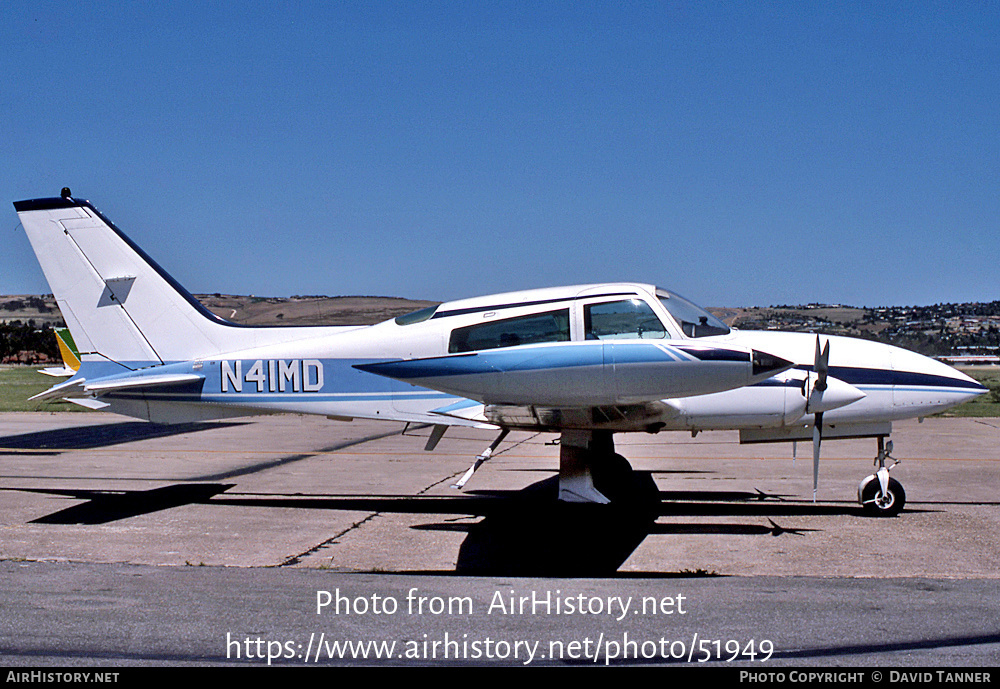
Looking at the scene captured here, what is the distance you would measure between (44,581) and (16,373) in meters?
55.3

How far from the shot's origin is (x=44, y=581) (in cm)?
697

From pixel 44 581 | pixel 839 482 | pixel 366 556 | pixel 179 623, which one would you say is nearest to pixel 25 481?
pixel 44 581

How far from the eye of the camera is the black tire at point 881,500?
9672 millimetres

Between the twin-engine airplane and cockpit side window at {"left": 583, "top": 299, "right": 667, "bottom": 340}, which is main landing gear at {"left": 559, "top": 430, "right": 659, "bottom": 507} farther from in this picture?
cockpit side window at {"left": 583, "top": 299, "right": 667, "bottom": 340}

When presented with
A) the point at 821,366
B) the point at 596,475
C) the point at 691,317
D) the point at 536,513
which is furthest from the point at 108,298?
the point at 821,366

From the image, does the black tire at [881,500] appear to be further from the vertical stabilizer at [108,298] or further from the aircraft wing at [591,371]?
the vertical stabilizer at [108,298]

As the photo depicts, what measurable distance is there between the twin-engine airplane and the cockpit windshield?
0.03 meters

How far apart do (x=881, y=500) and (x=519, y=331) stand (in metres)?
4.69

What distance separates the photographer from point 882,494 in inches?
381

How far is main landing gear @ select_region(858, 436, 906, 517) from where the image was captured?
9.67m

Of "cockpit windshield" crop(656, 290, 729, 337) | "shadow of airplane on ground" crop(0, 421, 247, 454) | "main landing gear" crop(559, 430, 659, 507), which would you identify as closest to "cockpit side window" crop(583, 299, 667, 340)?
"cockpit windshield" crop(656, 290, 729, 337)

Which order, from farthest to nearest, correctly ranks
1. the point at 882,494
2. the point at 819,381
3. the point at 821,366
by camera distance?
1. the point at 882,494
2. the point at 819,381
3. the point at 821,366

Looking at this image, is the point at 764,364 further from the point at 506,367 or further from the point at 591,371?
the point at 506,367

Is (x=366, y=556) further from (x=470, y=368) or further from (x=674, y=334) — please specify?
(x=674, y=334)
